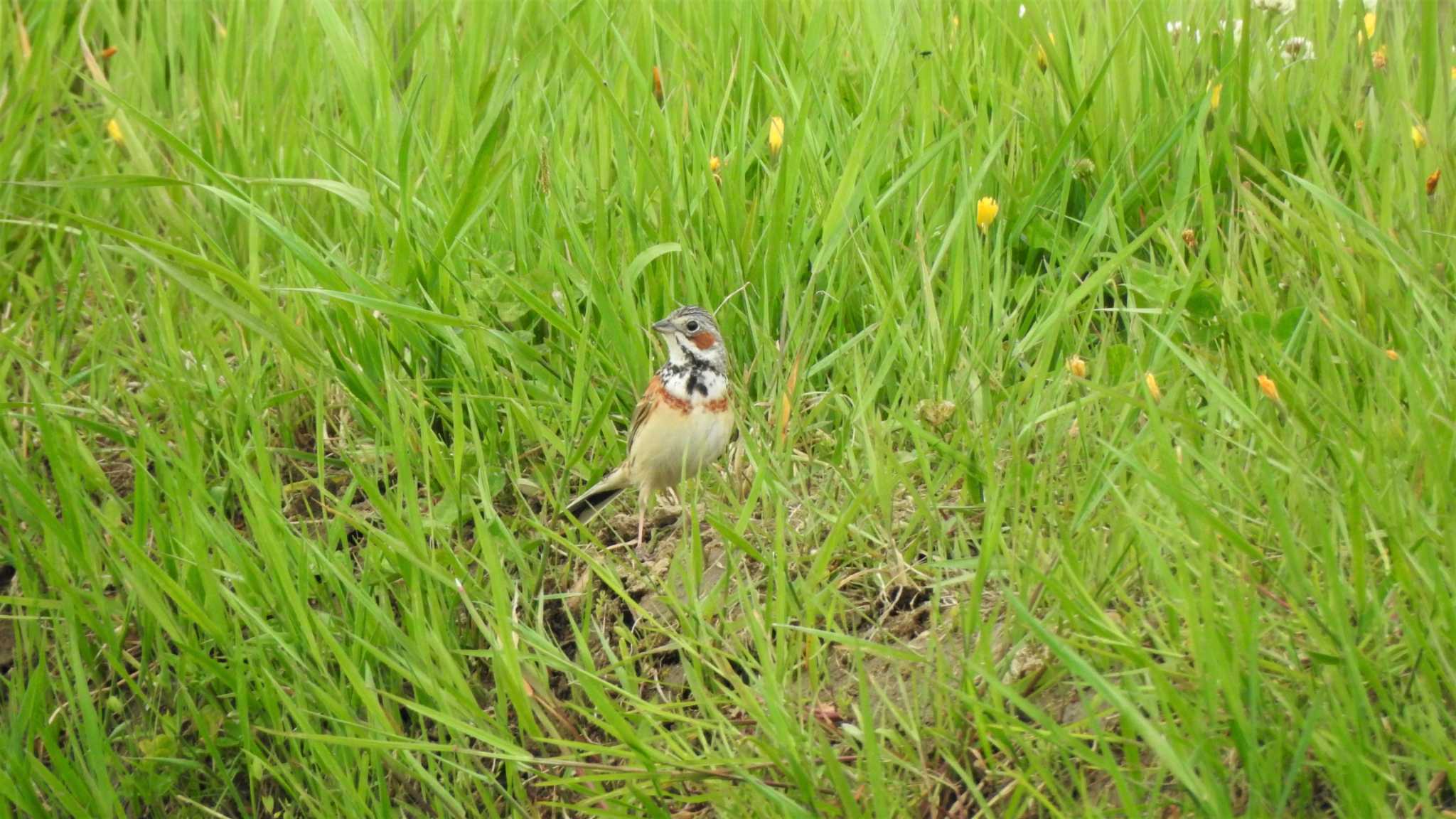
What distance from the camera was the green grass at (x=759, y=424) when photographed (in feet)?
10.1

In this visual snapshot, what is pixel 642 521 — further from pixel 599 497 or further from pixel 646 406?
pixel 646 406

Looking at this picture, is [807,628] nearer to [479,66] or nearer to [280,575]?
[280,575]

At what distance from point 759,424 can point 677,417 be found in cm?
26

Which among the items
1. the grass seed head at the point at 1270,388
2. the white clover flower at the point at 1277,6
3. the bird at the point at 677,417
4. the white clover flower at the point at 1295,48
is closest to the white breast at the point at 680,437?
the bird at the point at 677,417

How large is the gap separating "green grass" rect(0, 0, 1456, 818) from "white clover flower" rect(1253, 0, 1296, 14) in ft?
0.18

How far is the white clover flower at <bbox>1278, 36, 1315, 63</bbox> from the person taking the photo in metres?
4.86

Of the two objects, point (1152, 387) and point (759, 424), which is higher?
point (1152, 387)

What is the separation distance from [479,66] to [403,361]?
1.20m

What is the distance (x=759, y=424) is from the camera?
4.05m

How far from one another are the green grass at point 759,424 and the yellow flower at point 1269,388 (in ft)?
0.30

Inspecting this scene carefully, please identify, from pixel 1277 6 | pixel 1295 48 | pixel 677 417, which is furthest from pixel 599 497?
pixel 1277 6

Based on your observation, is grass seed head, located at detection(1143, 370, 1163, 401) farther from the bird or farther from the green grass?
the bird

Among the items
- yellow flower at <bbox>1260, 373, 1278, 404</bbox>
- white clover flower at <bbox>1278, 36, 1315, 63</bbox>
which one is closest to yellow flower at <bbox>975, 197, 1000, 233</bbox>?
yellow flower at <bbox>1260, 373, 1278, 404</bbox>

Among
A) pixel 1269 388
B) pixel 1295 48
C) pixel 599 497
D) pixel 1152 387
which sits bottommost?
pixel 599 497
